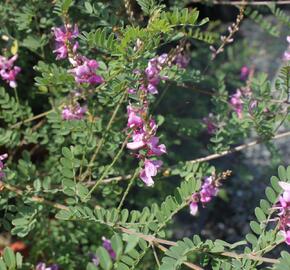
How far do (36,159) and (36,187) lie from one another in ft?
2.57

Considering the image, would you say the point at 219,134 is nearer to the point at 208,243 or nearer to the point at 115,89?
the point at 115,89

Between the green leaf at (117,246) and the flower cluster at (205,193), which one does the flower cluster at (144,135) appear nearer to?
the flower cluster at (205,193)

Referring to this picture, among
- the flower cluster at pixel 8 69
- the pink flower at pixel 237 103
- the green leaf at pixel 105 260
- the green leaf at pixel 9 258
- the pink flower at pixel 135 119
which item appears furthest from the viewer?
the pink flower at pixel 237 103

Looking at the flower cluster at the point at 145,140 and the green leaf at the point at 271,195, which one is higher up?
the flower cluster at the point at 145,140

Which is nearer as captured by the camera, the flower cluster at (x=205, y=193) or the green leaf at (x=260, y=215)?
the green leaf at (x=260, y=215)

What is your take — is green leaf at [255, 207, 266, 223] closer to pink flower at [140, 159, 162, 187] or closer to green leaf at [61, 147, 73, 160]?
pink flower at [140, 159, 162, 187]

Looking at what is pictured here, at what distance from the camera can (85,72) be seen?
58.4 inches

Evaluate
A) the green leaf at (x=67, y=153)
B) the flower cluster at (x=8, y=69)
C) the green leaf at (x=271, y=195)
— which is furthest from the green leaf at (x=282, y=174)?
the flower cluster at (x=8, y=69)

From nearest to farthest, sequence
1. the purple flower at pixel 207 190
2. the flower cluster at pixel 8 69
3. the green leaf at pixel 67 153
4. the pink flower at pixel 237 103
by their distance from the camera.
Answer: the green leaf at pixel 67 153 → the purple flower at pixel 207 190 → the flower cluster at pixel 8 69 → the pink flower at pixel 237 103

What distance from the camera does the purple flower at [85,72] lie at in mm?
1469

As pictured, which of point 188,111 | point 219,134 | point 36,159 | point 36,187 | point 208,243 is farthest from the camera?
point 188,111

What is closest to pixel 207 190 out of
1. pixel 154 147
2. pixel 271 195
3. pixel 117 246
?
pixel 271 195

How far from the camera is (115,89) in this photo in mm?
1410

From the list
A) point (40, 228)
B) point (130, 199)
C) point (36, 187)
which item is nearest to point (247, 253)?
point (36, 187)
